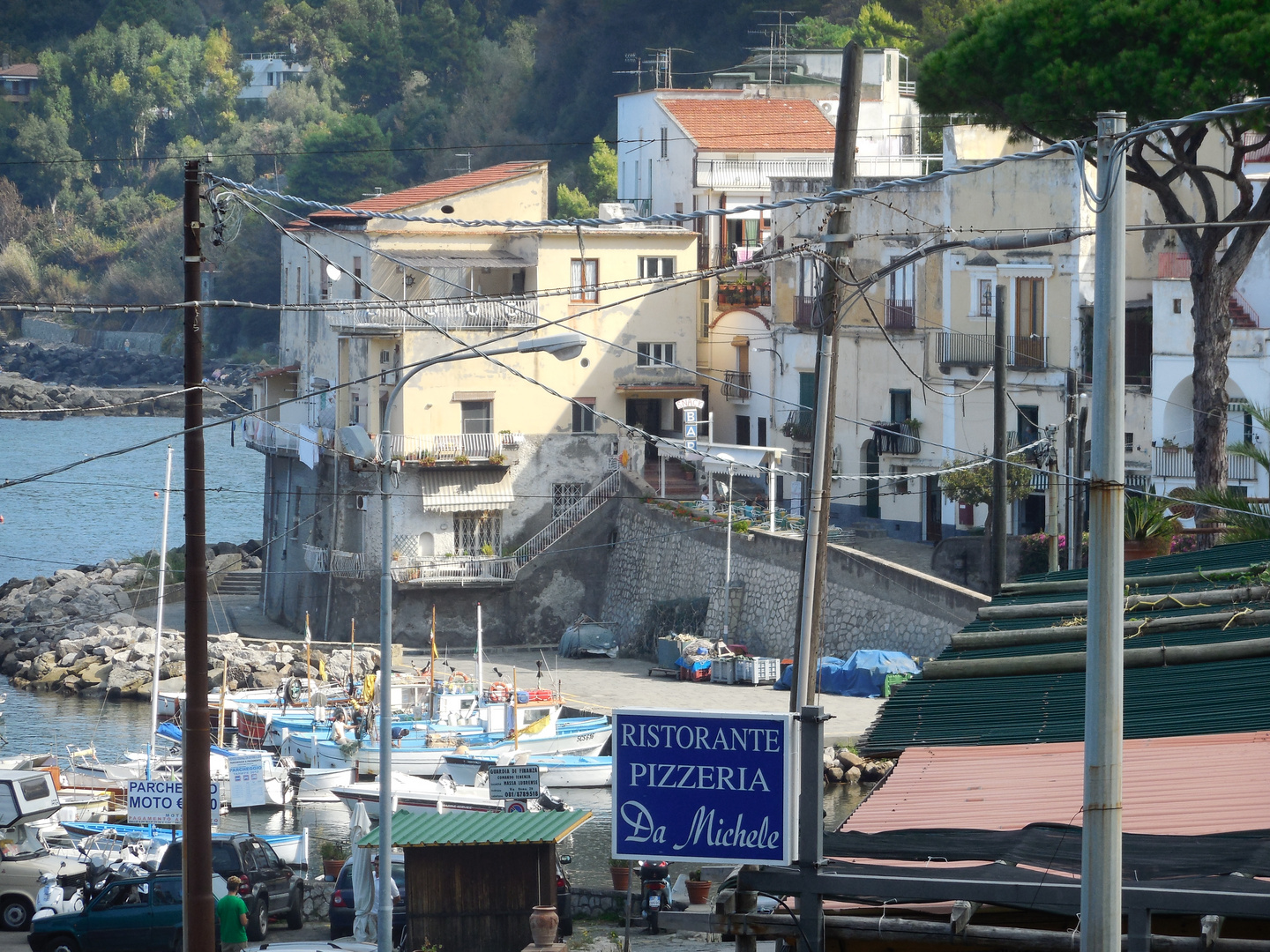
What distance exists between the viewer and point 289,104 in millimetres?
157125

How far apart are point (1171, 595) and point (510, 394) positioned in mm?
40811

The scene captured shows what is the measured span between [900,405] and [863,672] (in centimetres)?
1249

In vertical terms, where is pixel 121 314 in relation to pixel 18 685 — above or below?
above

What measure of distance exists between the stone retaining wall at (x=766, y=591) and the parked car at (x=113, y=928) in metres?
22.0

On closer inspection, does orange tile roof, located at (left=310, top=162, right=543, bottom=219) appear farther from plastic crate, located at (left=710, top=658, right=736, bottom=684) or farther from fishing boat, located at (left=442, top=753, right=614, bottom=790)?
fishing boat, located at (left=442, top=753, right=614, bottom=790)

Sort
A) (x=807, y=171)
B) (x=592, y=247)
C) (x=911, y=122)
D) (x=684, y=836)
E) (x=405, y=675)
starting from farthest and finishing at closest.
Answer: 1. (x=911, y=122)
2. (x=807, y=171)
3. (x=592, y=247)
4. (x=405, y=675)
5. (x=684, y=836)

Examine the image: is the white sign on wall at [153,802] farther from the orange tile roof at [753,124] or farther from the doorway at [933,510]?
the orange tile roof at [753,124]

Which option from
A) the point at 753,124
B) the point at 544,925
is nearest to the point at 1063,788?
the point at 544,925

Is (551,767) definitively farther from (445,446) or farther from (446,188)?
(446,188)

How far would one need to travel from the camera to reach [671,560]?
52.6m

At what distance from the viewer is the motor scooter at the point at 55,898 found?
2328cm

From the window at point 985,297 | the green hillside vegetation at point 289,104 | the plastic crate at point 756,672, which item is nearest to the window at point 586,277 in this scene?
the window at point 985,297

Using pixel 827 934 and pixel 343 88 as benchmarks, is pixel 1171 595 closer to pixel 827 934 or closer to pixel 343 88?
pixel 827 934

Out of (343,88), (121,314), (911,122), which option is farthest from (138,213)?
(911,122)
